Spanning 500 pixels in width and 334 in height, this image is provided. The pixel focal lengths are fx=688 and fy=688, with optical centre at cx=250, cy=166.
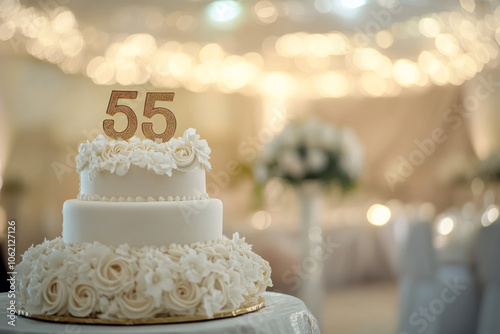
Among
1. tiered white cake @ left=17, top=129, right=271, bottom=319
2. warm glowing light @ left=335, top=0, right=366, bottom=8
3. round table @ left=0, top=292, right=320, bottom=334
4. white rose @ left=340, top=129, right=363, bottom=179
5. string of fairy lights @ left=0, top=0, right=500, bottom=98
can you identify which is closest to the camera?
round table @ left=0, top=292, right=320, bottom=334

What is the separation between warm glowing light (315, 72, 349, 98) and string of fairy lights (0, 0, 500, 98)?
2 centimetres

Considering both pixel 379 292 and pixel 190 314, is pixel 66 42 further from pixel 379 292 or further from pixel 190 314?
pixel 190 314

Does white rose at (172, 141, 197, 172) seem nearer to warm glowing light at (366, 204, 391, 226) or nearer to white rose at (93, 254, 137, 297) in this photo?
white rose at (93, 254, 137, 297)

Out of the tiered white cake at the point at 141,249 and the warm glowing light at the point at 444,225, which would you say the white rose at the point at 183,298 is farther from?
the warm glowing light at the point at 444,225

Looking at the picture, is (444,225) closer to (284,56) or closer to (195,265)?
(284,56)

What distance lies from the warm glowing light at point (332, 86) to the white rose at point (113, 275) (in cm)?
929

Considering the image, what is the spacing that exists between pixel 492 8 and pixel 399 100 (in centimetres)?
200

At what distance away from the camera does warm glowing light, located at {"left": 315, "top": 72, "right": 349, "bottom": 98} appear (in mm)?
11320

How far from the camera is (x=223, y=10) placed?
10.2 metres

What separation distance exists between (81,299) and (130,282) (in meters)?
0.17

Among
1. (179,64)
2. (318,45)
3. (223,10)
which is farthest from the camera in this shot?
(318,45)

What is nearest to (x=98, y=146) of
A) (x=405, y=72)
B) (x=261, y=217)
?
(x=261, y=217)

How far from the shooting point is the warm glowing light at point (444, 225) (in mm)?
9078

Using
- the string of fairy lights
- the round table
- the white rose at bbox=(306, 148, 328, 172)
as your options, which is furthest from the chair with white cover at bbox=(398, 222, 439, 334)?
the string of fairy lights
